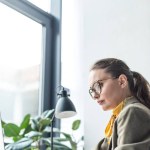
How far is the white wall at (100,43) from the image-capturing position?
2150 mm

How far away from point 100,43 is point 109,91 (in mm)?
1238

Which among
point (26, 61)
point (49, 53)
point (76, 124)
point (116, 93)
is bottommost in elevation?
point (76, 124)

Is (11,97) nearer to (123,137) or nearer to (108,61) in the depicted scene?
(108,61)

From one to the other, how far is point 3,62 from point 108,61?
118 cm

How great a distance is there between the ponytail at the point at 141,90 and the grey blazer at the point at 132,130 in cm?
14

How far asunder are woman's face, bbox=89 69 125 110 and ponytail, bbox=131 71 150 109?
6 cm

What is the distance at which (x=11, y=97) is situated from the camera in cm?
215

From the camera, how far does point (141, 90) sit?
1115mm

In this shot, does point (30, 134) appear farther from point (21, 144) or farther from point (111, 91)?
point (111, 91)

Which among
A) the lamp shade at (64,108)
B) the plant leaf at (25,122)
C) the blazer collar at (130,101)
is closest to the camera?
the blazer collar at (130,101)

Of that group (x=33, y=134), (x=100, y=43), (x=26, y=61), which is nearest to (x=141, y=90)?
(x=33, y=134)

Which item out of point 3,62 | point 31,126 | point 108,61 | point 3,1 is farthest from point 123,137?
point 3,1

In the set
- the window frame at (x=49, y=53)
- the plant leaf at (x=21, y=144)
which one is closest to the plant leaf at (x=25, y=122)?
the plant leaf at (x=21, y=144)

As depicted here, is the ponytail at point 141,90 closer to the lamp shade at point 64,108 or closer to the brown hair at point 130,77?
the brown hair at point 130,77
